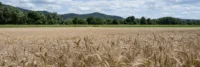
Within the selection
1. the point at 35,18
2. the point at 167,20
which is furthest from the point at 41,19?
the point at 167,20

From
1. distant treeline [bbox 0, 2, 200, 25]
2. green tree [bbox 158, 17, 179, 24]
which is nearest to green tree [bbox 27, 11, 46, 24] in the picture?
distant treeline [bbox 0, 2, 200, 25]

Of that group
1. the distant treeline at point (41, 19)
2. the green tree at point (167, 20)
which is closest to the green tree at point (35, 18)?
the distant treeline at point (41, 19)

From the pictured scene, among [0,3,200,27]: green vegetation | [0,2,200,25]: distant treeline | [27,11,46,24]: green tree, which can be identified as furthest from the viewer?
[27,11,46,24]: green tree

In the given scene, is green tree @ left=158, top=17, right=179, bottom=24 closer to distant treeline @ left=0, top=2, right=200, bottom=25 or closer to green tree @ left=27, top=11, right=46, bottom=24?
distant treeline @ left=0, top=2, right=200, bottom=25

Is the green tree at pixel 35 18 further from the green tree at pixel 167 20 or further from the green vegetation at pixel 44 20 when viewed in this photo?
the green tree at pixel 167 20

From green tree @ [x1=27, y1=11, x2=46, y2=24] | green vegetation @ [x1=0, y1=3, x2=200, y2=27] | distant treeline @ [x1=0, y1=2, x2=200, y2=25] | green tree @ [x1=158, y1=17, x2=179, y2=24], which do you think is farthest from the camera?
green tree @ [x1=158, y1=17, x2=179, y2=24]

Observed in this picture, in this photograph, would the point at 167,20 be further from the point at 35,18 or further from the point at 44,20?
the point at 35,18

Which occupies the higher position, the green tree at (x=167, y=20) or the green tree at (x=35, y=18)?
the green tree at (x=35, y=18)

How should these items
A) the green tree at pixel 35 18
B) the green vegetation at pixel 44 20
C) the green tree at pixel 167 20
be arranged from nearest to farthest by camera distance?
the green vegetation at pixel 44 20
the green tree at pixel 35 18
the green tree at pixel 167 20

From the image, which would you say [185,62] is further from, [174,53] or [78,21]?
[78,21]

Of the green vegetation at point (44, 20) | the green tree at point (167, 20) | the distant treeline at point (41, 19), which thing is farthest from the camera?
the green tree at point (167, 20)

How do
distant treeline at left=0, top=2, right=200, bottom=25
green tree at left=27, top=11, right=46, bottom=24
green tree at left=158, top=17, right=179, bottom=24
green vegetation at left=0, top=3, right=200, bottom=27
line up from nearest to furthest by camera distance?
green vegetation at left=0, top=3, right=200, bottom=27
distant treeline at left=0, top=2, right=200, bottom=25
green tree at left=27, top=11, right=46, bottom=24
green tree at left=158, top=17, right=179, bottom=24

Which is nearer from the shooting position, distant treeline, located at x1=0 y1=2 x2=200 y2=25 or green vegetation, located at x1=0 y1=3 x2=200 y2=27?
green vegetation, located at x1=0 y1=3 x2=200 y2=27

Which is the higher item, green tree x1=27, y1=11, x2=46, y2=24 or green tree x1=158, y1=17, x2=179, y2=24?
green tree x1=27, y1=11, x2=46, y2=24
